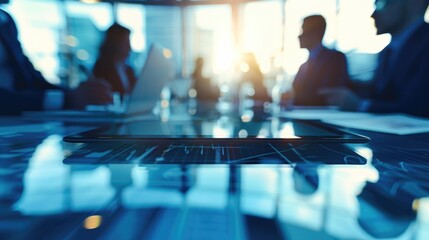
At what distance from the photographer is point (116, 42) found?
1.61 metres

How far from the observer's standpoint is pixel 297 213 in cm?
14

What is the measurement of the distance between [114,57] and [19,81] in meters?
0.66

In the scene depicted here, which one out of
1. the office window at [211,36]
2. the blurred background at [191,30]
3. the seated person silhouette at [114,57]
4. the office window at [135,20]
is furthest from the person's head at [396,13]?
the office window at [135,20]

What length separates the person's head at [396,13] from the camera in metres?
0.96

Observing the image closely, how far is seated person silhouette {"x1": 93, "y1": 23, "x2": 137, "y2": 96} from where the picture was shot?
1596 mm

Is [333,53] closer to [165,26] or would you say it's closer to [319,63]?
[319,63]

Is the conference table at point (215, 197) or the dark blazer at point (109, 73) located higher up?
the dark blazer at point (109, 73)

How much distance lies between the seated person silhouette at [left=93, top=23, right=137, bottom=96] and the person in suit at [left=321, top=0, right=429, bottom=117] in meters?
1.40

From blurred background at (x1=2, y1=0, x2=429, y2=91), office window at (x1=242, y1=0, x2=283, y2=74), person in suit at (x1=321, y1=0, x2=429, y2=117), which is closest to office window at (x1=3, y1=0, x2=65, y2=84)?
blurred background at (x1=2, y1=0, x2=429, y2=91)

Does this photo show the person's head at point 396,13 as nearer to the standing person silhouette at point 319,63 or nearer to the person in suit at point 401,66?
the person in suit at point 401,66

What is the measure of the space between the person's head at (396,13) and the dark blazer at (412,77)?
167mm

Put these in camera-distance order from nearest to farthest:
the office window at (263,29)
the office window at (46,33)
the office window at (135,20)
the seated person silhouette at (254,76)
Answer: the seated person silhouette at (254,76) → the office window at (46,33) → the office window at (263,29) → the office window at (135,20)

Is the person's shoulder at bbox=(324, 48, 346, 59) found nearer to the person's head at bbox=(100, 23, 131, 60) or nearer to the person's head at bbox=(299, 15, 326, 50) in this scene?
the person's head at bbox=(299, 15, 326, 50)

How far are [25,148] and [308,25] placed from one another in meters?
1.84
